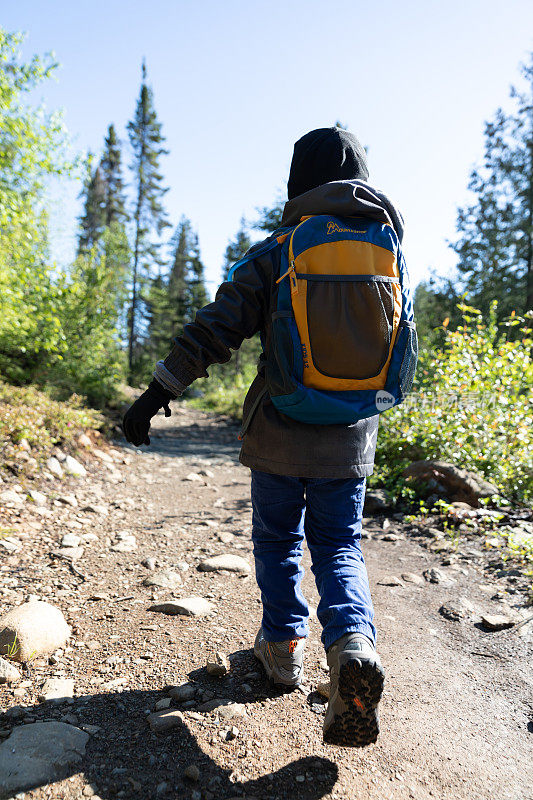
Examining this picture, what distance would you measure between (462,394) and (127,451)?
14.2ft

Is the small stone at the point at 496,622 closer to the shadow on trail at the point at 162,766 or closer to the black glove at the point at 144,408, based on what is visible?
the shadow on trail at the point at 162,766

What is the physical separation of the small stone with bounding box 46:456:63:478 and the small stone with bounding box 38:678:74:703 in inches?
115

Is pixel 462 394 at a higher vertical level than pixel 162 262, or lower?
lower

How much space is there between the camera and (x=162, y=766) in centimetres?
156

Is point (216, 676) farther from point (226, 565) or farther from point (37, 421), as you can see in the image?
point (37, 421)

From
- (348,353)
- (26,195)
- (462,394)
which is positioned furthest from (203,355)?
(26,195)

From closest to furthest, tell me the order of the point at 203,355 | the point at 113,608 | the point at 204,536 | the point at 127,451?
the point at 203,355
the point at 113,608
the point at 204,536
the point at 127,451

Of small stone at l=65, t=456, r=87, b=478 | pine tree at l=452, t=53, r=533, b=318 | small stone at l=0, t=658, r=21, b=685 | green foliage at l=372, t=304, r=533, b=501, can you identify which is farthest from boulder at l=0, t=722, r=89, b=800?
pine tree at l=452, t=53, r=533, b=318

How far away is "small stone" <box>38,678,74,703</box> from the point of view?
186cm

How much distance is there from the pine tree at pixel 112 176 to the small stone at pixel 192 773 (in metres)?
30.6

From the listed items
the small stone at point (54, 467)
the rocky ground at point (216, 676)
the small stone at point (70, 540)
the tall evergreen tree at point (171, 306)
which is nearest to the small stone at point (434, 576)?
the rocky ground at point (216, 676)

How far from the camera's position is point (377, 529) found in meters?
4.33

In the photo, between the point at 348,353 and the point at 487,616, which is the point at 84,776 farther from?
the point at 487,616

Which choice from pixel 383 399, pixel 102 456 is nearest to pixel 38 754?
pixel 383 399
